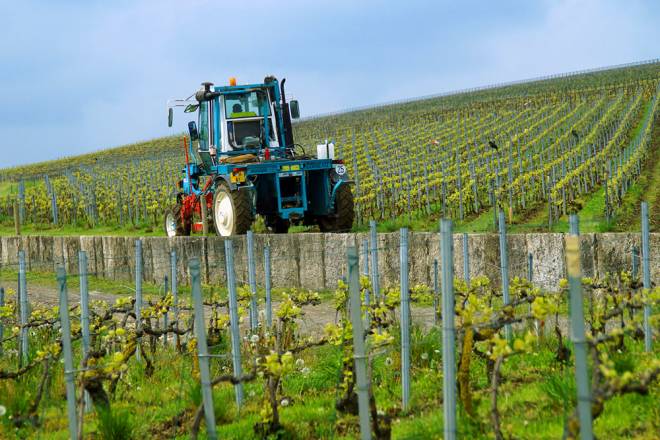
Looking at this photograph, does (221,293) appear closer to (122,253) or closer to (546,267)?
(122,253)

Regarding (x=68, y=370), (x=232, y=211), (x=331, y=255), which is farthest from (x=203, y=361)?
(x=232, y=211)

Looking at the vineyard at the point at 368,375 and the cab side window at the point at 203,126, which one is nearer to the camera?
the vineyard at the point at 368,375

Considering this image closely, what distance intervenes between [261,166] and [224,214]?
115cm

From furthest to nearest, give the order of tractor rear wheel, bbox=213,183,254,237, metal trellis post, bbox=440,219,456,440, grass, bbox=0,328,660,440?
tractor rear wheel, bbox=213,183,254,237 → grass, bbox=0,328,660,440 → metal trellis post, bbox=440,219,456,440

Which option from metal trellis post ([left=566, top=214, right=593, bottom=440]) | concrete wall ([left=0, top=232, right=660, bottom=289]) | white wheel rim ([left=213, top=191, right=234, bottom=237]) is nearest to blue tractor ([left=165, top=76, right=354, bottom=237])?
white wheel rim ([left=213, top=191, right=234, bottom=237])

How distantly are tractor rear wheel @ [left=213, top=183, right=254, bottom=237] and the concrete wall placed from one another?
1.31ft

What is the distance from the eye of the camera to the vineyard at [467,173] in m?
21.3

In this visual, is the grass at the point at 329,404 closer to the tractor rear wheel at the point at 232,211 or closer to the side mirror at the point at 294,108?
the tractor rear wheel at the point at 232,211

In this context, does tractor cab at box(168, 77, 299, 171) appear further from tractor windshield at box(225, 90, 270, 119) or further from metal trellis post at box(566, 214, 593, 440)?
metal trellis post at box(566, 214, 593, 440)

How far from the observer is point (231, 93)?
16547 mm

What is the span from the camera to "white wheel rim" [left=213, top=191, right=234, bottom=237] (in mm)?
15500

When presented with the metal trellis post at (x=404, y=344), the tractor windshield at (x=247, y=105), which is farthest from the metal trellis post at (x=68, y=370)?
the tractor windshield at (x=247, y=105)

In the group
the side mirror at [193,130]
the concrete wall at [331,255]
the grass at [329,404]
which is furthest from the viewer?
the side mirror at [193,130]

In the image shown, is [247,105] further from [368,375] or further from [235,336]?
[368,375]
